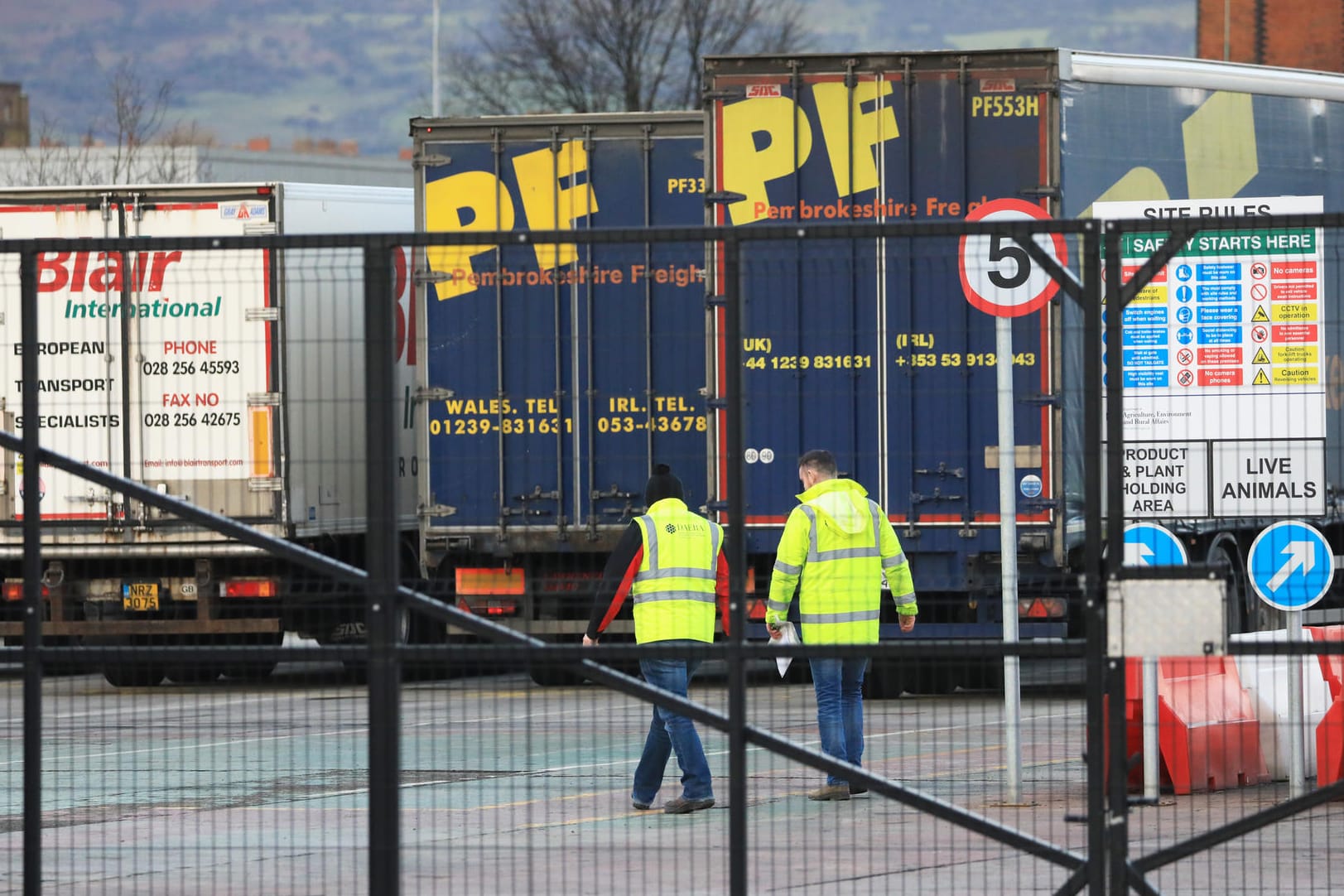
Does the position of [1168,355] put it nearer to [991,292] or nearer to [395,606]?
[991,292]

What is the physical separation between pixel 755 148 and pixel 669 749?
538 cm

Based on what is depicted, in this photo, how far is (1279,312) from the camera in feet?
29.0

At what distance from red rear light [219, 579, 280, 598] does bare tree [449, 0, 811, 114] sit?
44219 millimetres

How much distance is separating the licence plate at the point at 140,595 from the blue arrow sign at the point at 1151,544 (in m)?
4.62

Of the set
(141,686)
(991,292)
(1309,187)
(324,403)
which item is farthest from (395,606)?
(1309,187)

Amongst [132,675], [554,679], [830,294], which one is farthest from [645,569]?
[830,294]

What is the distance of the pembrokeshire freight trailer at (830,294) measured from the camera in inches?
519

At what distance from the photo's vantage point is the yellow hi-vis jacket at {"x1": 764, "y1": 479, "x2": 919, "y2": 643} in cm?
1013

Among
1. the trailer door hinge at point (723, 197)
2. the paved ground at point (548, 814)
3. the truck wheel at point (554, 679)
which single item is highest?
the trailer door hinge at point (723, 197)

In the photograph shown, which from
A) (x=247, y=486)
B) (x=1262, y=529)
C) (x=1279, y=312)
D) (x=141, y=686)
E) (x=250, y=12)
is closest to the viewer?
(x=1279, y=312)

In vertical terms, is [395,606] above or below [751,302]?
below

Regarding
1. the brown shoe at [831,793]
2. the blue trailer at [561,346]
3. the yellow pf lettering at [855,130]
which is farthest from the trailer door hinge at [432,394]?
the brown shoe at [831,793]

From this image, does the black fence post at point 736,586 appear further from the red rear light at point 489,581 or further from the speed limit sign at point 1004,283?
the speed limit sign at point 1004,283

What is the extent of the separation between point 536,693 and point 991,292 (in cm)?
281
